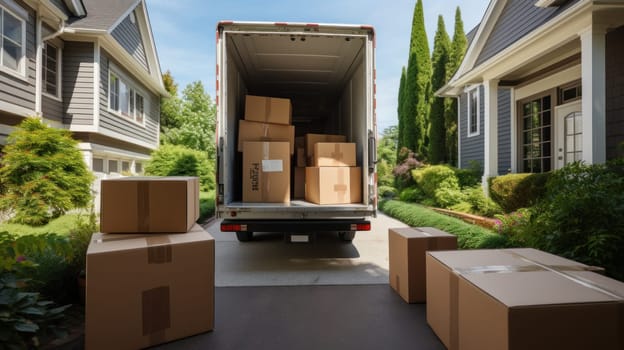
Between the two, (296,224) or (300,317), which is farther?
(296,224)

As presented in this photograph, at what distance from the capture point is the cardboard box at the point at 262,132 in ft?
15.2

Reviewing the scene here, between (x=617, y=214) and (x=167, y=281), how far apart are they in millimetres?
3280

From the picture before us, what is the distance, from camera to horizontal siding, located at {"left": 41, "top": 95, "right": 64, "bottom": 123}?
7.77 meters

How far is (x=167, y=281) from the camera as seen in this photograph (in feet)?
7.22

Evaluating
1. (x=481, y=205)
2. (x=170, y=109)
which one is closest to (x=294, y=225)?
(x=481, y=205)

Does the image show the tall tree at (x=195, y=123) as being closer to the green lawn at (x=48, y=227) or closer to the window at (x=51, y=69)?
the window at (x=51, y=69)

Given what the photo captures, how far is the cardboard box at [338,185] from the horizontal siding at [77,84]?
24.6 ft

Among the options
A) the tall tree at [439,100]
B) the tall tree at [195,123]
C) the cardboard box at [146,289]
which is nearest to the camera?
the cardboard box at [146,289]

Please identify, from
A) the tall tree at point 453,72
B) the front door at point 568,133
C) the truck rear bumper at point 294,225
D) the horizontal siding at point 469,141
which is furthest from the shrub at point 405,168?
the truck rear bumper at point 294,225

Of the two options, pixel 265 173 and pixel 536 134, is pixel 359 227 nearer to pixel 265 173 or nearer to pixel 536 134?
pixel 265 173

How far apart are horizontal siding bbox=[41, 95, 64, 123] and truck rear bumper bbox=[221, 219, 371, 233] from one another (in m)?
6.87

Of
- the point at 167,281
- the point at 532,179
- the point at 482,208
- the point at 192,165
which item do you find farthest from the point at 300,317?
the point at 192,165

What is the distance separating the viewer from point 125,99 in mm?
10992

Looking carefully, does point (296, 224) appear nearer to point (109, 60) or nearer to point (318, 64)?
point (318, 64)
